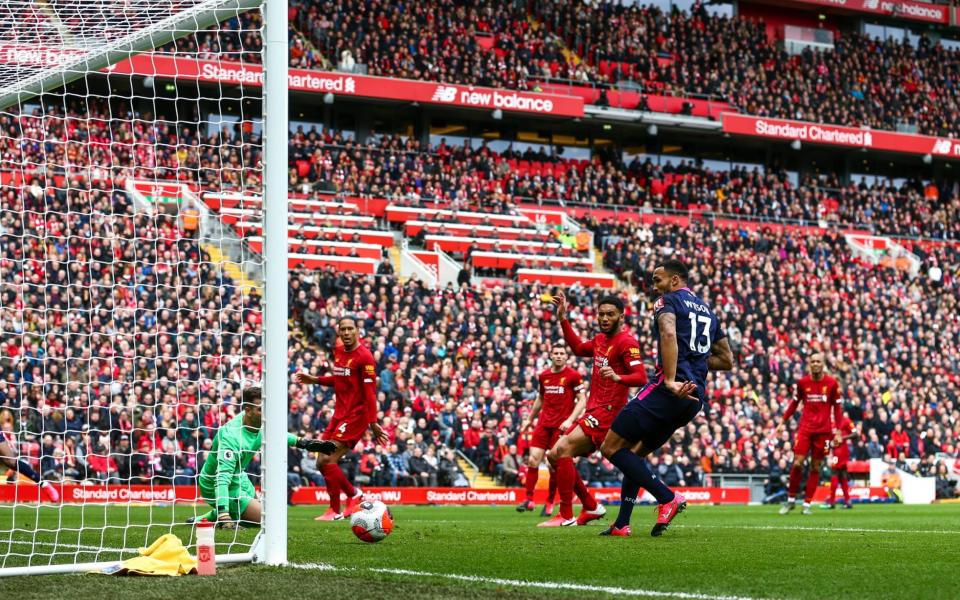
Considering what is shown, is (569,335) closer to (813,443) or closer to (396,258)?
(813,443)

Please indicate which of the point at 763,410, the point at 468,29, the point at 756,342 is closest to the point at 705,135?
the point at 468,29

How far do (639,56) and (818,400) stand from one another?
28679mm

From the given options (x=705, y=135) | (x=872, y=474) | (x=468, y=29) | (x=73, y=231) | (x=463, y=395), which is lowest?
(x=872, y=474)

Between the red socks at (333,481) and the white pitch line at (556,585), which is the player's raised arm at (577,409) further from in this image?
the white pitch line at (556,585)

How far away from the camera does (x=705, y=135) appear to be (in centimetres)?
4481

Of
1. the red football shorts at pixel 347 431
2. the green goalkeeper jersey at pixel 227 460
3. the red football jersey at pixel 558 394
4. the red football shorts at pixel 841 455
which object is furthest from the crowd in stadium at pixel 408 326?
the red football shorts at pixel 841 455

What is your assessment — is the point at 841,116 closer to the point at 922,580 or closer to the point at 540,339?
the point at 540,339

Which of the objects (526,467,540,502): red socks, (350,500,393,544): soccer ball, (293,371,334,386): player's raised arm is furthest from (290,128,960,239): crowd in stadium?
(350,500,393,544): soccer ball

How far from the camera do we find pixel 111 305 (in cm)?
2027

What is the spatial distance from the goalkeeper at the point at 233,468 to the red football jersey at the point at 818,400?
921cm

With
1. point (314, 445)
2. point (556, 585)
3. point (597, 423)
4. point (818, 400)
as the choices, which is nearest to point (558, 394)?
point (597, 423)

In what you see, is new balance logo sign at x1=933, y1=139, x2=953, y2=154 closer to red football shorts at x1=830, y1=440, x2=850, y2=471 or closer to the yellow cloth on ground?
red football shorts at x1=830, y1=440, x2=850, y2=471

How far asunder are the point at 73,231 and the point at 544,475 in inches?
412

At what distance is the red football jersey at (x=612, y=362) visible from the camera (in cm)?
1136
